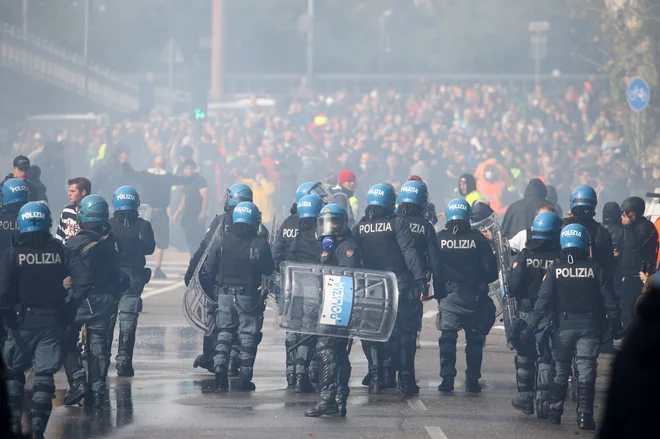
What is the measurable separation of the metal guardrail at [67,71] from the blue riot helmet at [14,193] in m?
26.0

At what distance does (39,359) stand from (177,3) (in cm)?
5195

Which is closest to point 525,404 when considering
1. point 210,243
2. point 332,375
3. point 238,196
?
point 332,375

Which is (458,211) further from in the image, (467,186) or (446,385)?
(467,186)

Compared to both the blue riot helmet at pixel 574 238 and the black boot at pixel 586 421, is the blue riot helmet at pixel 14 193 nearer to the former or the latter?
the blue riot helmet at pixel 574 238

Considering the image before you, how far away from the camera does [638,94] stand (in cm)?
2358

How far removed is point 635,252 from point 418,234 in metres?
3.30

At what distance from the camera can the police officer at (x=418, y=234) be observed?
36.4ft

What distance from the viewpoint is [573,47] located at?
53250mm

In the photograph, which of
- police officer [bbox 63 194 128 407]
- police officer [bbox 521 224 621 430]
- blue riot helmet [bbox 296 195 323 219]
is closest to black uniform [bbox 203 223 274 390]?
blue riot helmet [bbox 296 195 323 219]

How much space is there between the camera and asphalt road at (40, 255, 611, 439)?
9055 millimetres

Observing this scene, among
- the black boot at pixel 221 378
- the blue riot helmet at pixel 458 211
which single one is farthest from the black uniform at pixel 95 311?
the blue riot helmet at pixel 458 211

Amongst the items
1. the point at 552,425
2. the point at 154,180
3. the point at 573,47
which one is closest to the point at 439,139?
the point at 154,180

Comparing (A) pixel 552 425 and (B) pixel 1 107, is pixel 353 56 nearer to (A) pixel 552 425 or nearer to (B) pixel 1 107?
(B) pixel 1 107

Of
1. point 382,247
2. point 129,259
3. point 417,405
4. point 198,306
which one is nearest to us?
point 417,405
